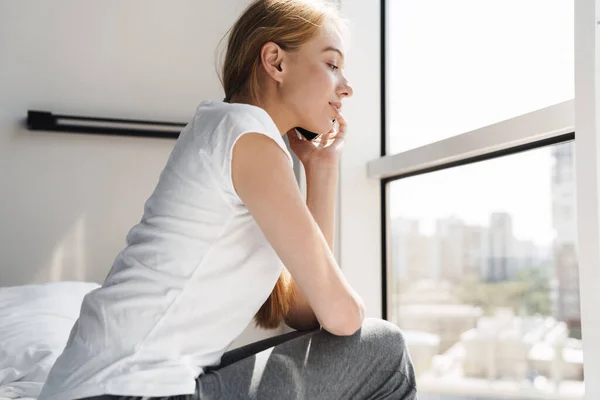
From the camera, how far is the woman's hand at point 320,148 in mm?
1475

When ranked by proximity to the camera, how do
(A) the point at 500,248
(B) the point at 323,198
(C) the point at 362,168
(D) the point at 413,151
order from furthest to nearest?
(C) the point at 362,168
(D) the point at 413,151
(A) the point at 500,248
(B) the point at 323,198

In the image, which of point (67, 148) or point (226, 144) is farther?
point (67, 148)

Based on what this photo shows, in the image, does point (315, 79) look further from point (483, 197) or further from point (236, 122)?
point (483, 197)

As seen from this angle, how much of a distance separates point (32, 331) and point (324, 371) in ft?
3.47

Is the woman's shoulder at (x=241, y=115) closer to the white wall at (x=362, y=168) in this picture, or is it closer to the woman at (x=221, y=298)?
the woman at (x=221, y=298)

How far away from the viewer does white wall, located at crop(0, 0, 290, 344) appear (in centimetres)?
254

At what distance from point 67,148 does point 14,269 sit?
1.58ft

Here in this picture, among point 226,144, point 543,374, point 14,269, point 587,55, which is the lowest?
point 543,374

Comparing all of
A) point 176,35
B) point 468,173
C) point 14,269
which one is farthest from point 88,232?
point 468,173

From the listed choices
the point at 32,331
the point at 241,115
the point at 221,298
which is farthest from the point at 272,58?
the point at 32,331

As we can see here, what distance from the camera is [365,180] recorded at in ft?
7.70

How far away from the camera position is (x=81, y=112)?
261 cm

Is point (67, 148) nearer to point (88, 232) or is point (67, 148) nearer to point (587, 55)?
point (88, 232)

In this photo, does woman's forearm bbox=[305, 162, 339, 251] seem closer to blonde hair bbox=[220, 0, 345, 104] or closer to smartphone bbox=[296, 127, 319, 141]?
smartphone bbox=[296, 127, 319, 141]
